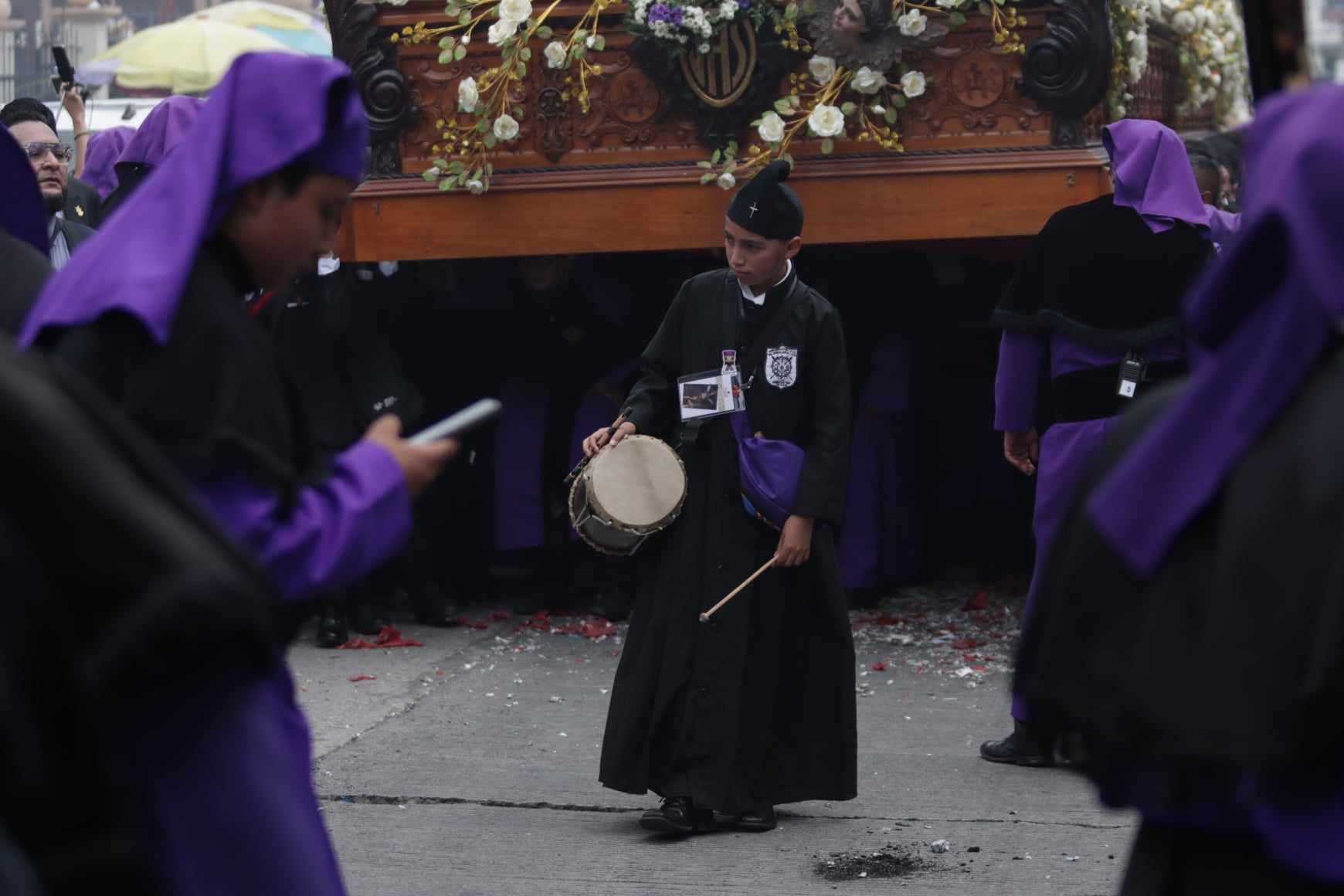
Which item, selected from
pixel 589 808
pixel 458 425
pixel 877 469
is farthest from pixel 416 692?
pixel 458 425

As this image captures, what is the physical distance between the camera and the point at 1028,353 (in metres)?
6.71

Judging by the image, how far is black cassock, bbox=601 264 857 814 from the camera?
594 centimetres

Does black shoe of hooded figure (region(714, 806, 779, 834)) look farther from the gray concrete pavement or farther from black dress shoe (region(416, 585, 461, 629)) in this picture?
black dress shoe (region(416, 585, 461, 629))

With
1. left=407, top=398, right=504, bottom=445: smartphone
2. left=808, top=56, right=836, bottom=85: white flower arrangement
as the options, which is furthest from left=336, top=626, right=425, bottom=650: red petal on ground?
left=407, top=398, right=504, bottom=445: smartphone

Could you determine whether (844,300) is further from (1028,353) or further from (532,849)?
(532,849)

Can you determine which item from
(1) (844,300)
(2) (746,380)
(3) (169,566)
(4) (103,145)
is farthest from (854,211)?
(3) (169,566)

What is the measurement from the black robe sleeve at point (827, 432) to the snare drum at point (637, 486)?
39 centimetres

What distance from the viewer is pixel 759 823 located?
6.03m

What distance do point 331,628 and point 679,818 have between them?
3541 mm

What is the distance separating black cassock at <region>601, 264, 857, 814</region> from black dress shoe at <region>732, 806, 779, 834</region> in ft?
0.19

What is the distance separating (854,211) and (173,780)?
639cm

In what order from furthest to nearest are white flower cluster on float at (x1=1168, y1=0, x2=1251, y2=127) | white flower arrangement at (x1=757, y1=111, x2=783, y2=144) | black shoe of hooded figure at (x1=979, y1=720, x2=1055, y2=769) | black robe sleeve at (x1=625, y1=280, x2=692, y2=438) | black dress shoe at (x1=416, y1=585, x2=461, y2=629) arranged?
white flower cluster on float at (x1=1168, y1=0, x2=1251, y2=127) → black dress shoe at (x1=416, y1=585, x2=461, y2=629) → white flower arrangement at (x1=757, y1=111, x2=783, y2=144) → black shoe of hooded figure at (x1=979, y1=720, x2=1055, y2=769) → black robe sleeve at (x1=625, y1=280, x2=692, y2=438)

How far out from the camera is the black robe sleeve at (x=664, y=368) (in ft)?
20.5

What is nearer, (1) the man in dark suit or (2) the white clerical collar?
(2) the white clerical collar
